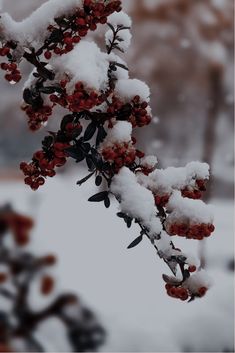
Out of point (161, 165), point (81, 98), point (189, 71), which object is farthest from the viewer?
point (189, 71)

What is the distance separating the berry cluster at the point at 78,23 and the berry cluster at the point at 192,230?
16.0 inches

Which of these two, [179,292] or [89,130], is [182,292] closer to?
[179,292]

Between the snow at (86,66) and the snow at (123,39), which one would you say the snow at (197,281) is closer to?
the snow at (86,66)

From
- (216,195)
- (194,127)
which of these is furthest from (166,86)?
(216,195)

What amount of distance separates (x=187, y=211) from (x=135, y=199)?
10 centimetres

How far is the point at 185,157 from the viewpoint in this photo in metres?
Result: 8.01

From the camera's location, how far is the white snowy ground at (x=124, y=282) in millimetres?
3438

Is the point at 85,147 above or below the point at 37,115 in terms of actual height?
below

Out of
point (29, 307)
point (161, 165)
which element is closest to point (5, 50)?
point (29, 307)

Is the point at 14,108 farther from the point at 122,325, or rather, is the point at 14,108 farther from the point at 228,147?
the point at 122,325

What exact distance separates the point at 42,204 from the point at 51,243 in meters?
2.02

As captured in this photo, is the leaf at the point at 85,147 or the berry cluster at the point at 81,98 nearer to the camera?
the berry cluster at the point at 81,98

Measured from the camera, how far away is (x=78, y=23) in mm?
1075

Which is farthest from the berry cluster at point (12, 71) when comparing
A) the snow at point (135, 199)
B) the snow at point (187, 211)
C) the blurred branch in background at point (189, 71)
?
the blurred branch in background at point (189, 71)
